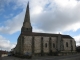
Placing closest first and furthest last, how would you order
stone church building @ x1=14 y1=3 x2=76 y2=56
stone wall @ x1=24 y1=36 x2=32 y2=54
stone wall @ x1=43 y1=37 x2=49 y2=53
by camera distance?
stone wall @ x1=24 y1=36 x2=32 y2=54 → stone church building @ x1=14 y1=3 x2=76 y2=56 → stone wall @ x1=43 y1=37 x2=49 y2=53

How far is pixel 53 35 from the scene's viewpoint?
6359 centimetres

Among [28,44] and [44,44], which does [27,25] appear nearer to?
[28,44]

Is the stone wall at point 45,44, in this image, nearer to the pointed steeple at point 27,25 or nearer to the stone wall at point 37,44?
the stone wall at point 37,44

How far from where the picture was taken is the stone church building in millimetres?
57094

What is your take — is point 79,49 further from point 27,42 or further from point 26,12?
point 26,12

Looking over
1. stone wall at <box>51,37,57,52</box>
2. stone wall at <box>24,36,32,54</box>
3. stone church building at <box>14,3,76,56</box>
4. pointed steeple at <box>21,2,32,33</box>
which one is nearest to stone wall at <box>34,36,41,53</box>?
stone church building at <box>14,3,76,56</box>

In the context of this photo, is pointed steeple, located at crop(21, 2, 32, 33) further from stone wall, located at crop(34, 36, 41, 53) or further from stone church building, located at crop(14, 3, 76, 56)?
stone wall, located at crop(34, 36, 41, 53)

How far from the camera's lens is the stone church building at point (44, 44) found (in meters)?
57.1

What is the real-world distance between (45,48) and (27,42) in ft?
26.0

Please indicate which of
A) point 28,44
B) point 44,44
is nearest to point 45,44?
point 44,44

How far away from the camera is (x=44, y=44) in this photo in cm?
5975

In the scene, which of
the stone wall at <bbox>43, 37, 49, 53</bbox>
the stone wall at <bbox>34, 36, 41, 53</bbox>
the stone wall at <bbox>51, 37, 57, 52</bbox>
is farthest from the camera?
the stone wall at <bbox>51, 37, 57, 52</bbox>

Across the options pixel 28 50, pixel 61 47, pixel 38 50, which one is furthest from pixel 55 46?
pixel 28 50

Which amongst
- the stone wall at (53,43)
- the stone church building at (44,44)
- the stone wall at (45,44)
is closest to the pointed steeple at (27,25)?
the stone church building at (44,44)
